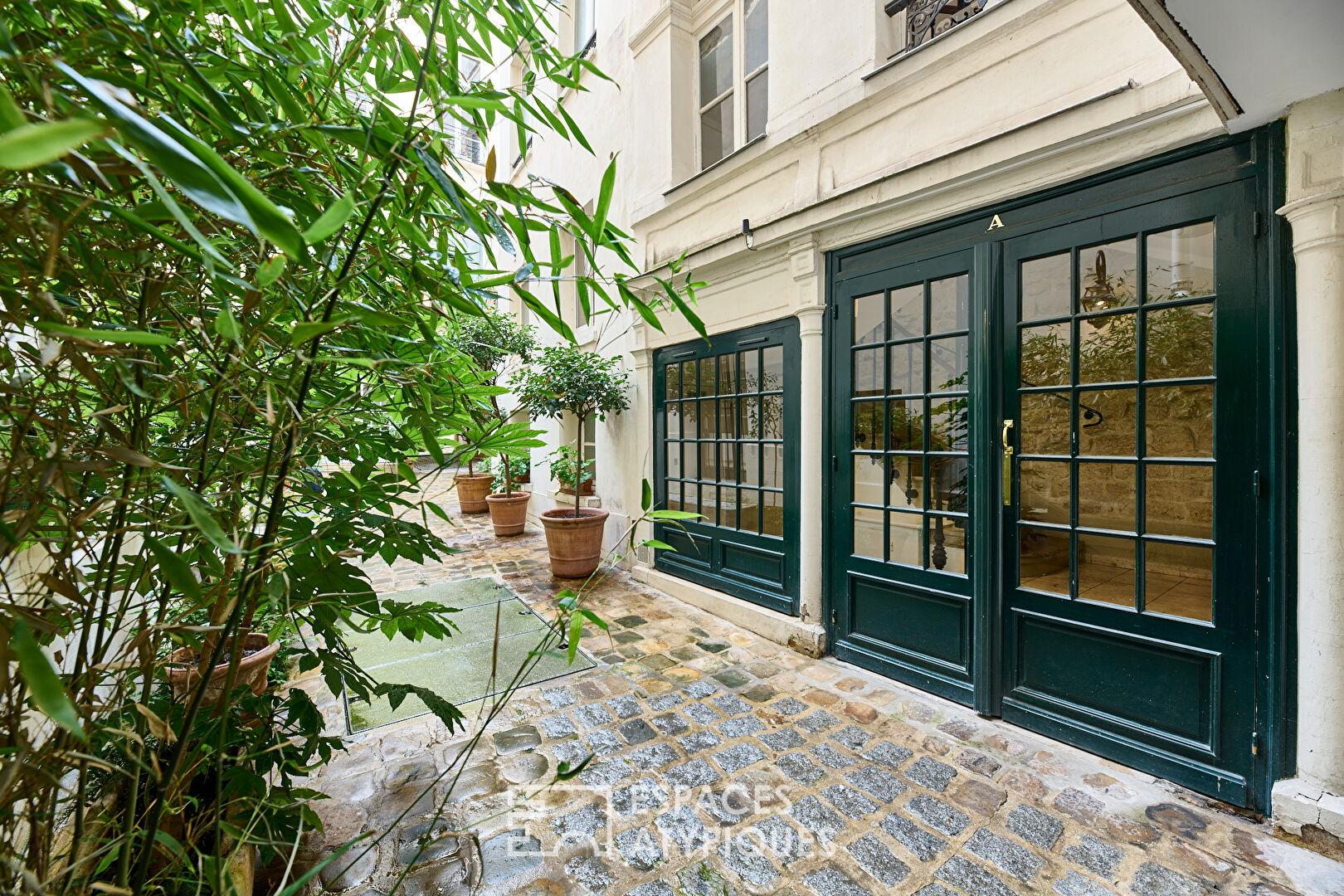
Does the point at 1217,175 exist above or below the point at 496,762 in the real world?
above

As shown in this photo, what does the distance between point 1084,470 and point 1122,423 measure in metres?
0.23

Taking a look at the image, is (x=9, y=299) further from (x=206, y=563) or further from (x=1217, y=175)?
(x=1217, y=175)

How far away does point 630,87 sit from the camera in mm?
5074

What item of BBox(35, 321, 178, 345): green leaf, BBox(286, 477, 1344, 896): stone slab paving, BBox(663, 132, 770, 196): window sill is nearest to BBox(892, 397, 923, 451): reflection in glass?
BBox(286, 477, 1344, 896): stone slab paving

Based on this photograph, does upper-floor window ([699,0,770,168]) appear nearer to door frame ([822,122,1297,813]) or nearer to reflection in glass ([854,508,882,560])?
door frame ([822,122,1297,813])

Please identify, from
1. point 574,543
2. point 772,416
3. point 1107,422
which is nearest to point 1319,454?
point 1107,422

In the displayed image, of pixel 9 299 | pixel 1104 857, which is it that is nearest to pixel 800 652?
pixel 1104 857

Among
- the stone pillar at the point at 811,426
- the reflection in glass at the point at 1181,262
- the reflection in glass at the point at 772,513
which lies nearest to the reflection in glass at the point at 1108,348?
the reflection in glass at the point at 1181,262

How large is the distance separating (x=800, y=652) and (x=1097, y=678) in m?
1.49

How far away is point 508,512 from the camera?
23.2 feet

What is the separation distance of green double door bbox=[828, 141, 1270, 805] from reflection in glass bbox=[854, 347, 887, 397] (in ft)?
0.07

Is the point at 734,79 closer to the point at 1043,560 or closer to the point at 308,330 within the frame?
the point at 1043,560

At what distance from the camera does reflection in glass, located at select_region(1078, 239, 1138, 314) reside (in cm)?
230

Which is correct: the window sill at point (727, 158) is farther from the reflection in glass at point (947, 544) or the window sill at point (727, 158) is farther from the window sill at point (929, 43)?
the reflection in glass at point (947, 544)
